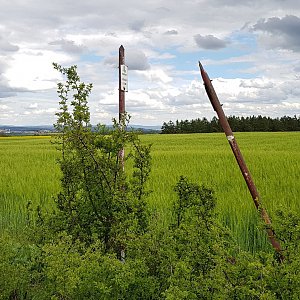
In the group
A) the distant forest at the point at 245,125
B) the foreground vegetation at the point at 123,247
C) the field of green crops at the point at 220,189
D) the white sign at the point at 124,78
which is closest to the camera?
the foreground vegetation at the point at 123,247

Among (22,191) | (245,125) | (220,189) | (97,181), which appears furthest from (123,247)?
(245,125)

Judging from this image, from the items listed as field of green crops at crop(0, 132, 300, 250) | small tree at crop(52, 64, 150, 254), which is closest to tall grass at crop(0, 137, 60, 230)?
field of green crops at crop(0, 132, 300, 250)

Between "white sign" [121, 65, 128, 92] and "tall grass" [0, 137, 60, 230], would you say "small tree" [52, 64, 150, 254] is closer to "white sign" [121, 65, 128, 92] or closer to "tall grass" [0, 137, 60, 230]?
"white sign" [121, 65, 128, 92]

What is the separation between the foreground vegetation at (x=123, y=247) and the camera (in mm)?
2687

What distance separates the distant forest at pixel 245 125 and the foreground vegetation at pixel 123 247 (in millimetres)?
75865

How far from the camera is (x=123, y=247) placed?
3.75 metres

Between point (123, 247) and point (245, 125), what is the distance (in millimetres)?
80255

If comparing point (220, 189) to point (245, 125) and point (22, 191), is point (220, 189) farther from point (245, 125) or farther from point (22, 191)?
point (245, 125)

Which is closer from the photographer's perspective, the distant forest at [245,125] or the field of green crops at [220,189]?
the field of green crops at [220,189]

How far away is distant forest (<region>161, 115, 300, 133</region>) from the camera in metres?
80.4

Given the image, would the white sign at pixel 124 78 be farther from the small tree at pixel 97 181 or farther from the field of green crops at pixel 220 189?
the field of green crops at pixel 220 189

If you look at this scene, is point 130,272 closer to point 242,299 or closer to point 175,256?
point 175,256

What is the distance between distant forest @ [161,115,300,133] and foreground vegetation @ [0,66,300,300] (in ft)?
249

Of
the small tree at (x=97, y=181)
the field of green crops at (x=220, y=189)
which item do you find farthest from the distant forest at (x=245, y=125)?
the small tree at (x=97, y=181)
